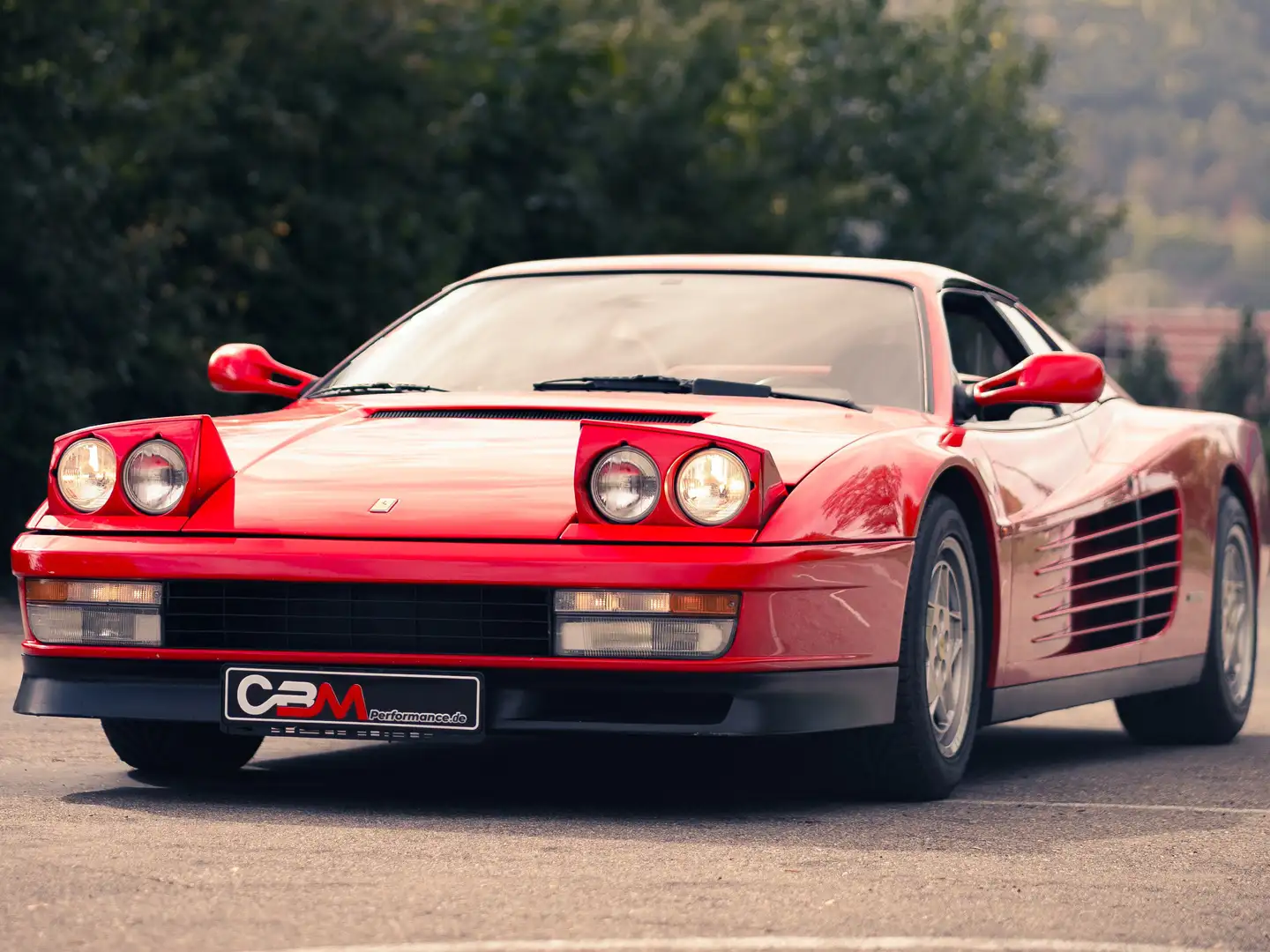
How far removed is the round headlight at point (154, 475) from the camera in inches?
237

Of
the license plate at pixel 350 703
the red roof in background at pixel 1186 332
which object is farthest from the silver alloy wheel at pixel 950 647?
the red roof in background at pixel 1186 332

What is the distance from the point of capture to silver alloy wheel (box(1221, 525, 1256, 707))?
28.7ft

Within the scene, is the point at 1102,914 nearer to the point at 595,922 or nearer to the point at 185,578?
the point at 595,922

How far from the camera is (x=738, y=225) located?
3578cm

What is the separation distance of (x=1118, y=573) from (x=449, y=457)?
8.10 ft

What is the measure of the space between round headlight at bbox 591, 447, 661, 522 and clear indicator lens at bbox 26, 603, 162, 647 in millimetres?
1062

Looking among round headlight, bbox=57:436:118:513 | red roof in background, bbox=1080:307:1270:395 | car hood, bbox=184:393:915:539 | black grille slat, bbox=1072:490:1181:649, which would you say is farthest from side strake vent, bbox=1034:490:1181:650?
red roof in background, bbox=1080:307:1270:395

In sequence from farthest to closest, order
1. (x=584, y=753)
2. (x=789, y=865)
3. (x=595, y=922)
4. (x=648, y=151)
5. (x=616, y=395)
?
1. (x=648, y=151)
2. (x=584, y=753)
3. (x=616, y=395)
4. (x=789, y=865)
5. (x=595, y=922)

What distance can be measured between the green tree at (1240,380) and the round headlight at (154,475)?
74.8 m

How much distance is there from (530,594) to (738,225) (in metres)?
30.4

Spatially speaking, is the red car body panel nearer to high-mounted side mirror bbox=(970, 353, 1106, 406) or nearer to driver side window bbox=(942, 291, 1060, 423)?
high-mounted side mirror bbox=(970, 353, 1106, 406)

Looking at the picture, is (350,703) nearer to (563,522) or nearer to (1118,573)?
(563,522)

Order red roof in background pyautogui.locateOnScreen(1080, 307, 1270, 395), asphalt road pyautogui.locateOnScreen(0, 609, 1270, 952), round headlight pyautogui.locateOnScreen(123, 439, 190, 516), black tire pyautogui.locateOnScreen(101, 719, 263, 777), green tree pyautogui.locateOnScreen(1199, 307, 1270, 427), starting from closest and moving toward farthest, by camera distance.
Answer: asphalt road pyautogui.locateOnScreen(0, 609, 1270, 952)
round headlight pyautogui.locateOnScreen(123, 439, 190, 516)
black tire pyautogui.locateOnScreen(101, 719, 263, 777)
green tree pyautogui.locateOnScreen(1199, 307, 1270, 427)
red roof in background pyautogui.locateOnScreen(1080, 307, 1270, 395)

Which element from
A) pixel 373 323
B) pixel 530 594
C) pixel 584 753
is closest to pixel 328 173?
pixel 373 323
